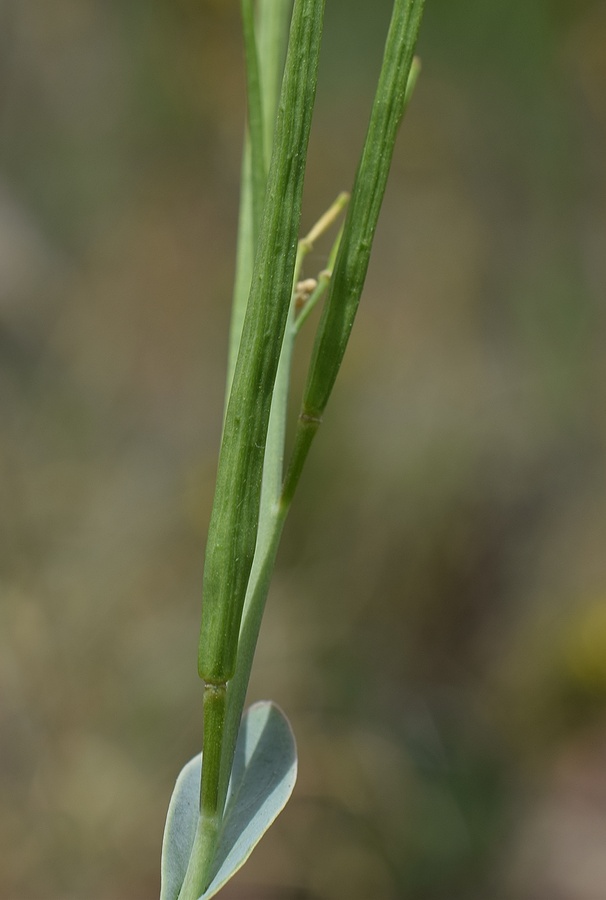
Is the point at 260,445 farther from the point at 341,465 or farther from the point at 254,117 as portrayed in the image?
the point at 341,465

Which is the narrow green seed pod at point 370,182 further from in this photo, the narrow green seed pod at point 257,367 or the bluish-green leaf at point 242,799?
the bluish-green leaf at point 242,799

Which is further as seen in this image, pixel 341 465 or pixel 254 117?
pixel 341 465

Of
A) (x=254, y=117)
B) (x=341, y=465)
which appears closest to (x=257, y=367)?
(x=254, y=117)

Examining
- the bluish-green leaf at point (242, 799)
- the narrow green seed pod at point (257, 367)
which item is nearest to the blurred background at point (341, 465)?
the bluish-green leaf at point (242, 799)

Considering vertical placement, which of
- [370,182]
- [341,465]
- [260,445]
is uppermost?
[370,182]

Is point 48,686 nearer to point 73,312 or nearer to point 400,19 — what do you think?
point 73,312

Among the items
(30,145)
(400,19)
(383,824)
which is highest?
(30,145)

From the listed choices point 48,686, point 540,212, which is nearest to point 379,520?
point 48,686
